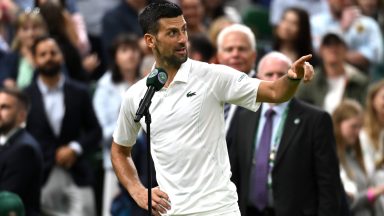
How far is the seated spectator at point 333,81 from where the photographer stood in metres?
12.3

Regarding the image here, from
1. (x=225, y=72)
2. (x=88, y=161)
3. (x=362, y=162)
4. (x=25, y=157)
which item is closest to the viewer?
(x=225, y=72)

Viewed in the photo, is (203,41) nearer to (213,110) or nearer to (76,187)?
(76,187)

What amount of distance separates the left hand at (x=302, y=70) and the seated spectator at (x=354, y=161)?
14.6 ft

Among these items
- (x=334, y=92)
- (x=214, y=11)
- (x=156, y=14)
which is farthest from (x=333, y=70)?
(x=156, y=14)

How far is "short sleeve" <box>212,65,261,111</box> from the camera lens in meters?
7.16

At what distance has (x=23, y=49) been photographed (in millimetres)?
13328

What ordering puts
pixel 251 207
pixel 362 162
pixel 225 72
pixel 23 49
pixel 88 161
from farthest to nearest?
1. pixel 23 49
2. pixel 88 161
3. pixel 362 162
4. pixel 251 207
5. pixel 225 72

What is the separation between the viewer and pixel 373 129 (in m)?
12.0

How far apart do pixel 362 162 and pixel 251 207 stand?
2475mm

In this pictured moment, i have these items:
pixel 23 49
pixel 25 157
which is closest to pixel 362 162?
pixel 25 157

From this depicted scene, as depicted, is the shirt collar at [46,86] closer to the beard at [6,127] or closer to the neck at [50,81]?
the neck at [50,81]

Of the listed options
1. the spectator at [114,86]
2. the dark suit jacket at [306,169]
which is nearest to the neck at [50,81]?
the spectator at [114,86]

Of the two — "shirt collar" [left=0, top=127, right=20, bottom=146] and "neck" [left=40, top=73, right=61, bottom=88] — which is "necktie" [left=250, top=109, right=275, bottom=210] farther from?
"neck" [left=40, top=73, right=61, bottom=88]

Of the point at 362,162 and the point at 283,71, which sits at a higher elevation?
the point at 283,71
